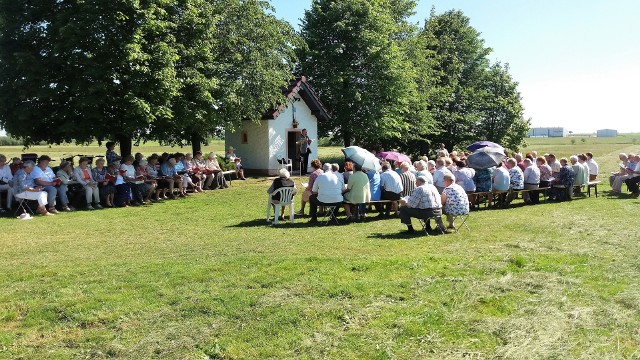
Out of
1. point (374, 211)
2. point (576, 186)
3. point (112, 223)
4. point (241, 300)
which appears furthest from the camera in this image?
point (576, 186)

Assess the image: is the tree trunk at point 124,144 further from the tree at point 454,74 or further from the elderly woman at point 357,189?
the tree at point 454,74

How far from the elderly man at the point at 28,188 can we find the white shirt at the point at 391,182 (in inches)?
354

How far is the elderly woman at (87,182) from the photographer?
49.0ft

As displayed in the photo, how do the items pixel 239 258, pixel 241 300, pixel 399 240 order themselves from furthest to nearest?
pixel 399 240
pixel 239 258
pixel 241 300

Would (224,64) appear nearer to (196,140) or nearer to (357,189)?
(196,140)

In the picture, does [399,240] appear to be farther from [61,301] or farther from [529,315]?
[61,301]

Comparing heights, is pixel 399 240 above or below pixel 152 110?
below

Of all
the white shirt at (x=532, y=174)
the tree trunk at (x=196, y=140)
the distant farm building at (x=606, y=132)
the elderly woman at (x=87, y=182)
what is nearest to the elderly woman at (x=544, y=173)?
the white shirt at (x=532, y=174)

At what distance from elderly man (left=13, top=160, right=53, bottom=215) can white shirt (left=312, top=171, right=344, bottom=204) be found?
7495 mm

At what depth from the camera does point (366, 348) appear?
200 inches

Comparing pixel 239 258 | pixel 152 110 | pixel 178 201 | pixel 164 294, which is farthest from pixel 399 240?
pixel 152 110

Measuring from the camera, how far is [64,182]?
14.4 metres

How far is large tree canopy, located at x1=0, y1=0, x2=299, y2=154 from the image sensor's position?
16.7 m

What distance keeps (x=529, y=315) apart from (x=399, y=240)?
418 centimetres
